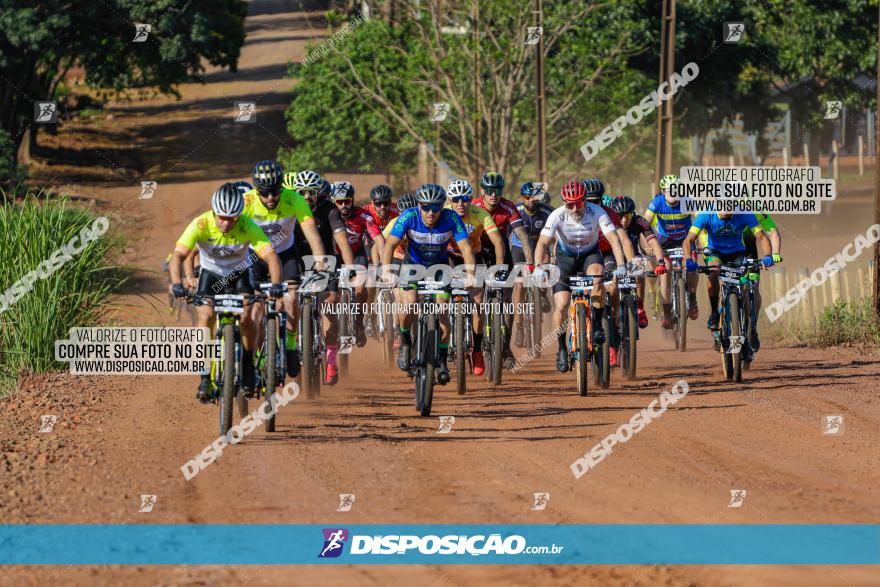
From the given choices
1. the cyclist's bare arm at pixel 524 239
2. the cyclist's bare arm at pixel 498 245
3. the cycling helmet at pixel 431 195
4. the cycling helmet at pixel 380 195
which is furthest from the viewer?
the cycling helmet at pixel 380 195

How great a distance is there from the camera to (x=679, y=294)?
18.4 metres

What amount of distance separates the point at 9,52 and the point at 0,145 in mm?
5799

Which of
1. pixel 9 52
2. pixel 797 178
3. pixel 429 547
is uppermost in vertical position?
pixel 9 52

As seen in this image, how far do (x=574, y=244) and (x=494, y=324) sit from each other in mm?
1260

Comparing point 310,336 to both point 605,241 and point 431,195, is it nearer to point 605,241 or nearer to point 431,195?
point 431,195

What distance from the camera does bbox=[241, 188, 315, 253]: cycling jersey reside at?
43.5ft

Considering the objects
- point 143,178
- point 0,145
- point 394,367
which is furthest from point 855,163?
point 394,367

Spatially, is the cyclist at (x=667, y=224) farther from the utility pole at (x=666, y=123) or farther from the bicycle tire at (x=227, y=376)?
the bicycle tire at (x=227, y=376)

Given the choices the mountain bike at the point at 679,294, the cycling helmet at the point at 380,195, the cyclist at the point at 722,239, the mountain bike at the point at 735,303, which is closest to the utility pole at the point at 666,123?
the mountain bike at the point at 679,294

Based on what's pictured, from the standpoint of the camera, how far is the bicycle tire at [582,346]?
1348cm

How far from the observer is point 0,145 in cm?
3194

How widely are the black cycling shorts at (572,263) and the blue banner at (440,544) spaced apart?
6294 millimetres

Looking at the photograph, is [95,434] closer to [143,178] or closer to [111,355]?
[111,355]

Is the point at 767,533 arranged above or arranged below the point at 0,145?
below
